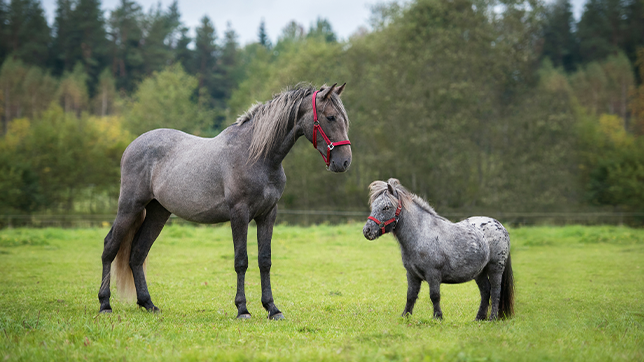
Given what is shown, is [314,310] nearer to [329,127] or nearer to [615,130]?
[329,127]

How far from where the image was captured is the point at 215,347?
158 inches

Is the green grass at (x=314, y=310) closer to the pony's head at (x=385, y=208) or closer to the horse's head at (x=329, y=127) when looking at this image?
the pony's head at (x=385, y=208)

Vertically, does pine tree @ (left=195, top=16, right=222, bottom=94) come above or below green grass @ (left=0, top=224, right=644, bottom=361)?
above

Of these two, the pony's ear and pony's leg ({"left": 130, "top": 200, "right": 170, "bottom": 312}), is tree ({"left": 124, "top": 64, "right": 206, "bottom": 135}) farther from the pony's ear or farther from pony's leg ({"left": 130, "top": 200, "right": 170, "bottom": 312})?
the pony's ear

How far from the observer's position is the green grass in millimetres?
3885

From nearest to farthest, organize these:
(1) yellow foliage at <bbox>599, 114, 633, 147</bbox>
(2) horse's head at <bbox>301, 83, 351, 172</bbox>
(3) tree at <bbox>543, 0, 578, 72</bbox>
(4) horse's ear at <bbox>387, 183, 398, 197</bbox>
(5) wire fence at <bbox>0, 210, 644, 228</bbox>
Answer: (2) horse's head at <bbox>301, 83, 351, 172</bbox> < (4) horse's ear at <bbox>387, 183, 398, 197</bbox> < (5) wire fence at <bbox>0, 210, 644, 228</bbox> < (1) yellow foliage at <bbox>599, 114, 633, 147</bbox> < (3) tree at <bbox>543, 0, 578, 72</bbox>

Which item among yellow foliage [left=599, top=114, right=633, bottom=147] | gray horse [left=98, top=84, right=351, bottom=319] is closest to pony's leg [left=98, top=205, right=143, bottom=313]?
gray horse [left=98, top=84, right=351, bottom=319]

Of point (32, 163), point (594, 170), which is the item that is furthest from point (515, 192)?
point (32, 163)

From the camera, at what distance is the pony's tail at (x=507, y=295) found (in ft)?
20.2

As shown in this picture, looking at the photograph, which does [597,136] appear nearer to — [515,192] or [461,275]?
[515,192]

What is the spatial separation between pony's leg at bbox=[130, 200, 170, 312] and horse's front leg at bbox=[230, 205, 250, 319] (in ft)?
4.91

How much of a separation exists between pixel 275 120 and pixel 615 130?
145 feet

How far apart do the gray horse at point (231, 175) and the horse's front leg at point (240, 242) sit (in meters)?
0.01

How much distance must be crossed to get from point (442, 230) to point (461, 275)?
1.97ft
